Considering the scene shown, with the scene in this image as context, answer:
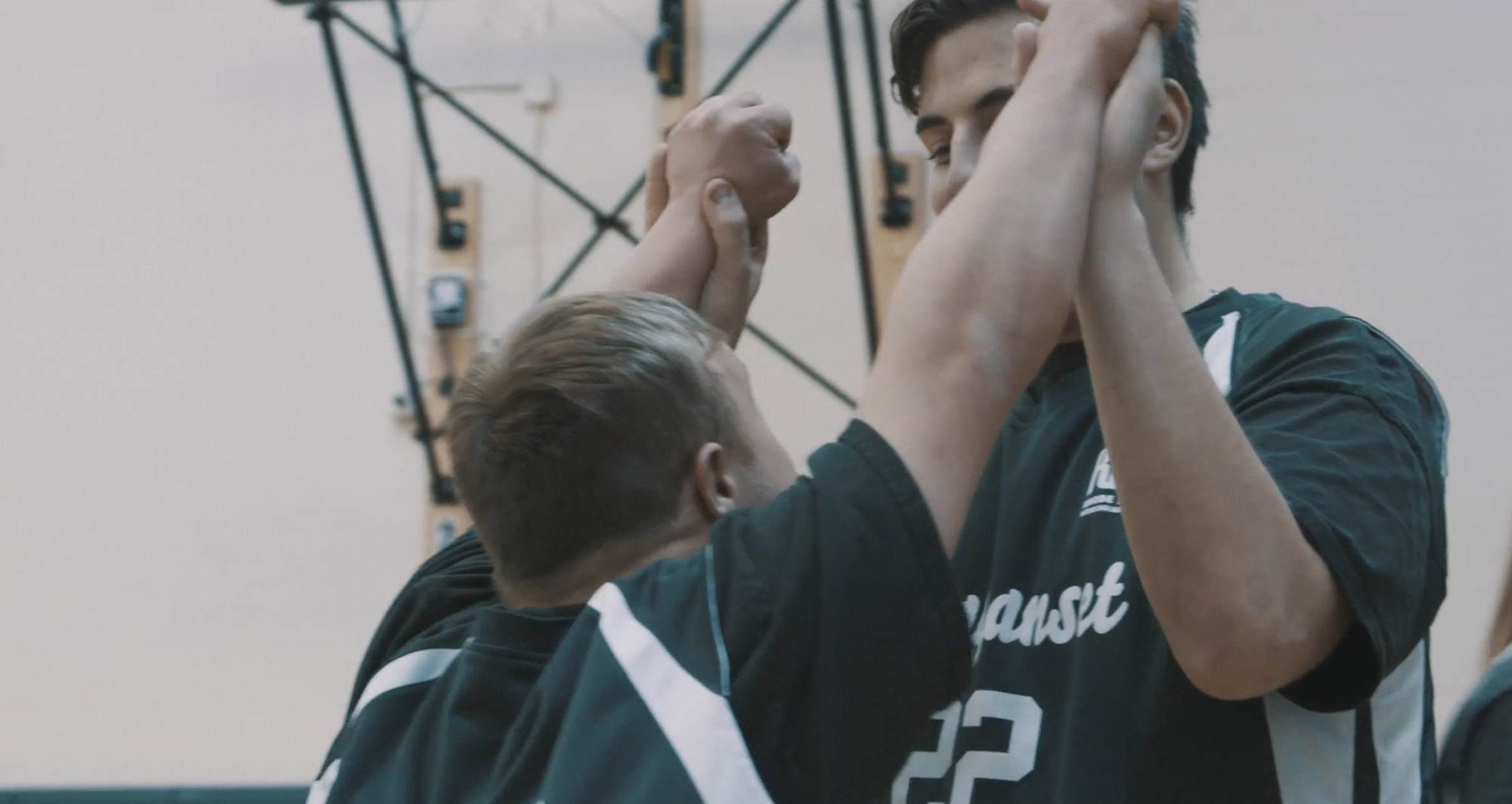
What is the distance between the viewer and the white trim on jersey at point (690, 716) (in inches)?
26.1

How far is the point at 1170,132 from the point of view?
1023 mm

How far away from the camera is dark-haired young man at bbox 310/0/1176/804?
68 cm

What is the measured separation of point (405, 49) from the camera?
2.79 meters

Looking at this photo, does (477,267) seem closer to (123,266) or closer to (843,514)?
(123,266)

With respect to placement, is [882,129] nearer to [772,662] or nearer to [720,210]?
[720,210]

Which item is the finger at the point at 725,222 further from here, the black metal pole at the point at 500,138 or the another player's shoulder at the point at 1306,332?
the black metal pole at the point at 500,138

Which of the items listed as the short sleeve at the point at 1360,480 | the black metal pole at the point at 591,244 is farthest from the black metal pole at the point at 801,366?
the short sleeve at the point at 1360,480

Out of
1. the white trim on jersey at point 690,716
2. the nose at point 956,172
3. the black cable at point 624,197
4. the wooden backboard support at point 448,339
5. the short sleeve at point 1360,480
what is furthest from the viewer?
the wooden backboard support at point 448,339

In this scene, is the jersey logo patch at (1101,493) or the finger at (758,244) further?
the finger at (758,244)

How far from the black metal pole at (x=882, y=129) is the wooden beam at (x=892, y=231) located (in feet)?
0.03

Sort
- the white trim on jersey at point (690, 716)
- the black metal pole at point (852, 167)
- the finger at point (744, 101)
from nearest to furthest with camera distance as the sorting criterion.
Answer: the white trim on jersey at point (690, 716), the finger at point (744, 101), the black metal pole at point (852, 167)

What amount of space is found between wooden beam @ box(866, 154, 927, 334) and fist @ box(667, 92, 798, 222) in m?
1.62

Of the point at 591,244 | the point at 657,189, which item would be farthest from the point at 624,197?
the point at 657,189

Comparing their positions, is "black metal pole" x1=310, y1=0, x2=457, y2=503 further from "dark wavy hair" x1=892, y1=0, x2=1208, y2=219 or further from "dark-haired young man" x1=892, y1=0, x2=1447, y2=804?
"dark-haired young man" x1=892, y1=0, x2=1447, y2=804
